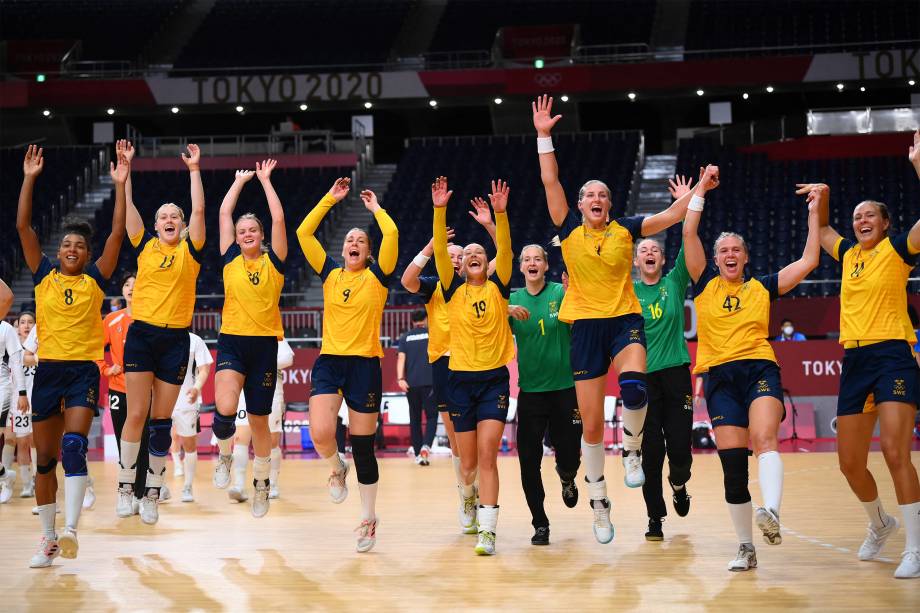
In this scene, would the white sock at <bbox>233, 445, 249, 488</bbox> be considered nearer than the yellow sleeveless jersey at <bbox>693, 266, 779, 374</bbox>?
No

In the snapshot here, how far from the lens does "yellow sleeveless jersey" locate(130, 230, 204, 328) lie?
793 centimetres

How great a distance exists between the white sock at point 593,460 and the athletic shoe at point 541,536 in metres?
0.60

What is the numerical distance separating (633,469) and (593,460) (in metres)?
0.34

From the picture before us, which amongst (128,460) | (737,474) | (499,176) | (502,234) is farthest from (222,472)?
(499,176)

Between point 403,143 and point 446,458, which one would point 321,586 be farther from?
point 403,143

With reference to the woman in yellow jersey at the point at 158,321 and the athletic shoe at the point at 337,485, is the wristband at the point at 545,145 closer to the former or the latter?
the woman in yellow jersey at the point at 158,321

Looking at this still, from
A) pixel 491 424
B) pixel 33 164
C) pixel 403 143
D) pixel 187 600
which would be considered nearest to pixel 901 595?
pixel 491 424

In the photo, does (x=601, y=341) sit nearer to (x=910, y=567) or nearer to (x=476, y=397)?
(x=476, y=397)

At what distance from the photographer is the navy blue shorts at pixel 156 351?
310 inches

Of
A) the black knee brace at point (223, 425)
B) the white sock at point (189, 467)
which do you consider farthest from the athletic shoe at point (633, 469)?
the white sock at point (189, 467)

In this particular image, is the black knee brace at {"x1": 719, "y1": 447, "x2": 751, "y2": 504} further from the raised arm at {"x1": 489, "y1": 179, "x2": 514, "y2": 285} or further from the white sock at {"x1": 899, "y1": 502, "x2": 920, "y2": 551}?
the raised arm at {"x1": 489, "y1": 179, "x2": 514, "y2": 285}

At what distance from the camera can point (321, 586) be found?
6.36 meters

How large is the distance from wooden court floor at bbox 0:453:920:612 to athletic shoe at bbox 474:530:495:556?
0.07 m

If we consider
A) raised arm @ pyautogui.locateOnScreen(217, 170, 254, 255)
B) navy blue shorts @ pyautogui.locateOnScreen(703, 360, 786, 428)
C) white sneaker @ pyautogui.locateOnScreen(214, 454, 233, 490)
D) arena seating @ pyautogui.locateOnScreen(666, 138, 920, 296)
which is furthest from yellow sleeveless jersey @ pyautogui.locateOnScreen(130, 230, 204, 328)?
arena seating @ pyautogui.locateOnScreen(666, 138, 920, 296)
